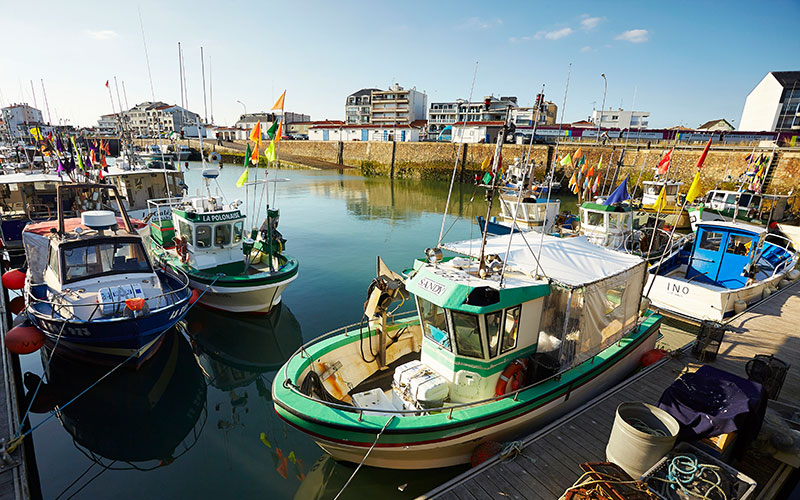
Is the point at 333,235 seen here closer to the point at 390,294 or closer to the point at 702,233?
the point at 390,294

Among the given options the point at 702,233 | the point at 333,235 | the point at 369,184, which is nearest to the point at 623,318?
the point at 702,233

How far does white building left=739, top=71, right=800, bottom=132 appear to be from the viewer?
49.9 metres

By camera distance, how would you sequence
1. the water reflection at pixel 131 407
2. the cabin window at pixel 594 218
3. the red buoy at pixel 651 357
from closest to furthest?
1. the water reflection at pixel 131 407
2. the red buoy at pixel 651 357
3. the cabin window at pixel 594 218

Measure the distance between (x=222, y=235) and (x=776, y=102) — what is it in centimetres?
7215

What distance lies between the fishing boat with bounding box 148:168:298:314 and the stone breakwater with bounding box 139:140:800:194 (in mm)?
17252

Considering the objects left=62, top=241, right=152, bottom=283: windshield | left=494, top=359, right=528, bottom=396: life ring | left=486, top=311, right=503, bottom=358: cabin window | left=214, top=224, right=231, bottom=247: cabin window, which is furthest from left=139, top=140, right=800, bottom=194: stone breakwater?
left=62, top=241, right=152, bottom=283: windshield

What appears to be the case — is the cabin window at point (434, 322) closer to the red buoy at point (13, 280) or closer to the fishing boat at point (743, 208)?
the red buoy at point (13, 280)

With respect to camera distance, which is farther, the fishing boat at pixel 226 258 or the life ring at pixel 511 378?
the fishing boat at pixel 226 258

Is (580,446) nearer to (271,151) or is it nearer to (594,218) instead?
(271,151)

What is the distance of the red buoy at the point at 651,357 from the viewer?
8664 millimetres

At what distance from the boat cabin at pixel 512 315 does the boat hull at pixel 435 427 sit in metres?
0.41

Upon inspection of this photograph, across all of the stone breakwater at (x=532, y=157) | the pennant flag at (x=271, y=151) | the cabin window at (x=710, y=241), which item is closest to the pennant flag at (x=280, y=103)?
the pennant flag at (x=271, y=151)

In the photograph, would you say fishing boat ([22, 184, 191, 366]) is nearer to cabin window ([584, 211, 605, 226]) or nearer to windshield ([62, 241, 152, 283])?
windshield ([62, 241, 152, 283])

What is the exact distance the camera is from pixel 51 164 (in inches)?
1174
